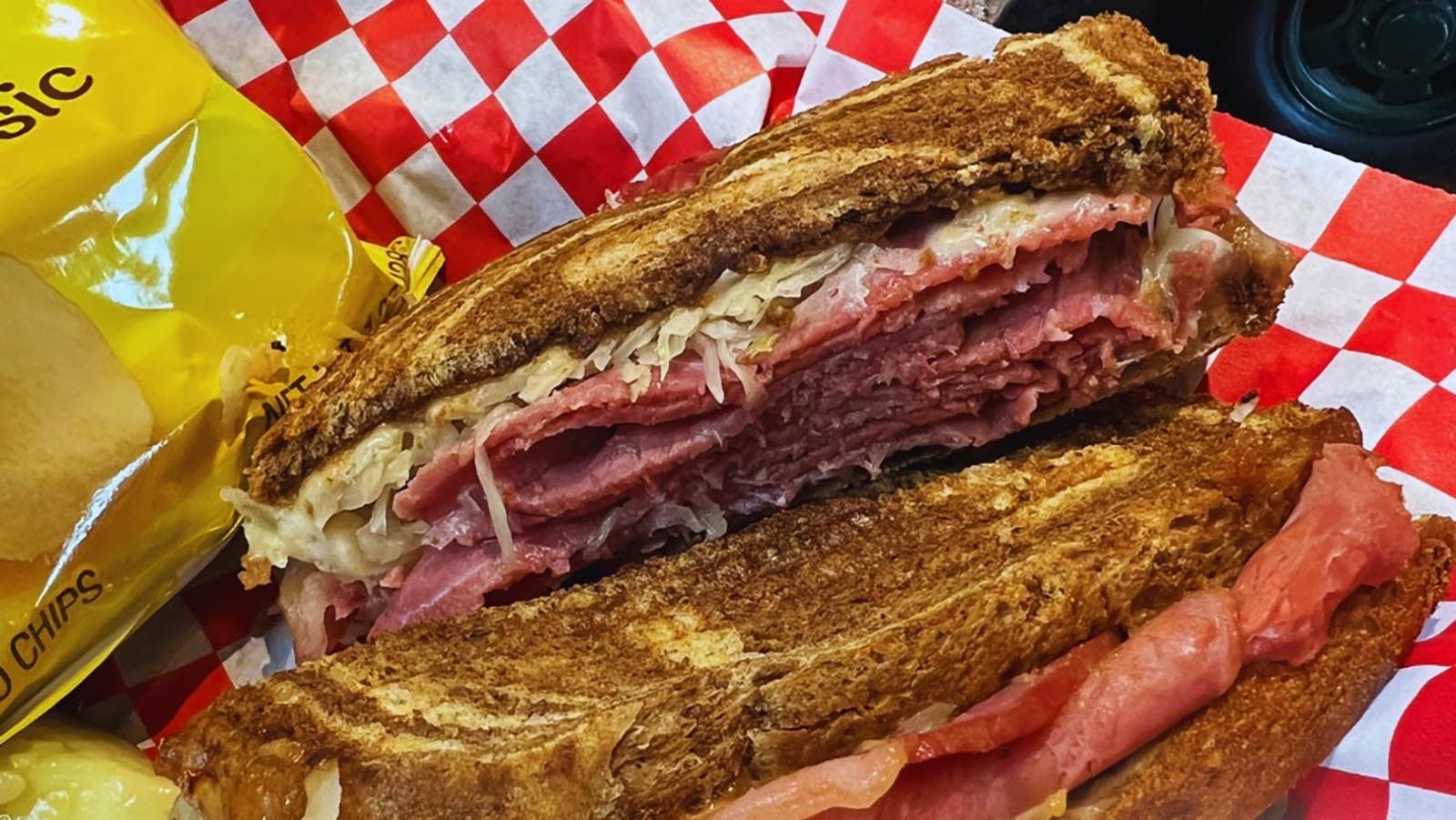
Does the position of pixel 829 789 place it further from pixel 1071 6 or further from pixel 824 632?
pixel 1071 6

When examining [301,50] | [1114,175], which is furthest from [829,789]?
[301,50]

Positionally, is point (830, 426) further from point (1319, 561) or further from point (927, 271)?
point (1319, 561)

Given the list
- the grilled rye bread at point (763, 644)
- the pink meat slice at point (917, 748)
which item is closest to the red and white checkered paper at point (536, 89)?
the grilled rye bread at point (763, 644)

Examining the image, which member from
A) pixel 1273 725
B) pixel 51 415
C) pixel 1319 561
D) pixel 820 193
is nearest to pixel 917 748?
pixel 1273 725

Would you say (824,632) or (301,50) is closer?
(824,632)

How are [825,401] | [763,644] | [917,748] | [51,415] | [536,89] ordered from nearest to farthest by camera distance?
[917,748] → [763,644] → [825,401] → [51,415] → [536,89]

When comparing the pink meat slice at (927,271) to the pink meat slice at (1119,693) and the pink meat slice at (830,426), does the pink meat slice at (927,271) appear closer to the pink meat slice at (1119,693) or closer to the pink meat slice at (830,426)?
the pink meat slice at (830,426)
